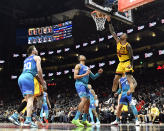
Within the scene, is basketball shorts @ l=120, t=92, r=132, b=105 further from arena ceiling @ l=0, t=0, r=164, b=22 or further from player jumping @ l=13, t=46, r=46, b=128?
arena ceiling @ l=0, t=0, r=164, b=22

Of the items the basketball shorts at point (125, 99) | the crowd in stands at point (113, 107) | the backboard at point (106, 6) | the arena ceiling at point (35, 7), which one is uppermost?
the arena ceiling at point (35, 7)

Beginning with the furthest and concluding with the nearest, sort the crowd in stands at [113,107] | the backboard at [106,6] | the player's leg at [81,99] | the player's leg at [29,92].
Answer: the crowd in stands at [113,107], the backboard at [106,6], the player's leg at [81,99], the player's leg at [29,92]

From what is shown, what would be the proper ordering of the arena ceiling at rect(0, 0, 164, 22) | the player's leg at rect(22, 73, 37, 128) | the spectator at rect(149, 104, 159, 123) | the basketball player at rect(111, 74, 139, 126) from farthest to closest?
the arena ceiling at rect(0, 0, 164, 22) → the spectator at rect(149, 104, 159, 123) → the basketball player at rect(111, 74, 139, 126) → the player's leg at rect(22, 73, 37, 128)

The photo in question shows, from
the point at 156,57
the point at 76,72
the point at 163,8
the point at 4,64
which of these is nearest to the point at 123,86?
the point at 76,72

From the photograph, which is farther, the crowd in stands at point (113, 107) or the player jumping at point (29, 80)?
the crowd in stands at point (113, 107)

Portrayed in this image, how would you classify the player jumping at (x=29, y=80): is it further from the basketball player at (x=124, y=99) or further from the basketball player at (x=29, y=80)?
the basketball player at (x=124, y=99)

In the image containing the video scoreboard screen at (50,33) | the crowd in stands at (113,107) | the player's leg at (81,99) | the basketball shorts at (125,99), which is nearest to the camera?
the player's leg at (81,99)

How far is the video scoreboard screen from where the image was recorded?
116 feet

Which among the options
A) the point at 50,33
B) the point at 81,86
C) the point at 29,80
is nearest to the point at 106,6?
the point at 81,86

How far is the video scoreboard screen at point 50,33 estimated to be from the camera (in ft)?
116

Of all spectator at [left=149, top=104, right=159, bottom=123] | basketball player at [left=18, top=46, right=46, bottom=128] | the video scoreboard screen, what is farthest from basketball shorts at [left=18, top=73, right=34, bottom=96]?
the video scoreboard screen

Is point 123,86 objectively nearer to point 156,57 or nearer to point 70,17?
point 156,57

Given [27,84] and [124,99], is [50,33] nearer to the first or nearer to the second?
[124,99]

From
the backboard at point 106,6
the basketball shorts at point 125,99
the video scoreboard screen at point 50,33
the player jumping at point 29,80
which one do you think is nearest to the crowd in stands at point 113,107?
the basketball shorts at point 125,99
